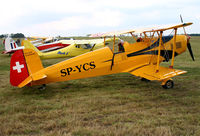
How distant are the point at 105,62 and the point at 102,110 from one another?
223 cm

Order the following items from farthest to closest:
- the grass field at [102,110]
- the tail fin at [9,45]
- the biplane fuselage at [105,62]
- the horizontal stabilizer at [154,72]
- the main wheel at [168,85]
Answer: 1. the tail fin at [9,45]
2. the main wheel at [168,85]
3. the biplane fuselage at [105,62]
4. the horizontal stabilizer at [154,72]
5. the grass field at [102,110]

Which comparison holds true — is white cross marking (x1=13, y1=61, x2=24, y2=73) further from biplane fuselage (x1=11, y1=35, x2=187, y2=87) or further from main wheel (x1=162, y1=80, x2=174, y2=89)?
main wheel (x1=162, y1=80, x2=174, y2=89)

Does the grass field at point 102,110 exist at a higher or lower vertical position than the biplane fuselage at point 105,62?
lower

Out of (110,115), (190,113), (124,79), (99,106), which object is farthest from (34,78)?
(190,113)

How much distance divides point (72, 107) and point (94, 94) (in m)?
1.19

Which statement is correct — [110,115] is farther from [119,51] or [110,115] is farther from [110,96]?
[119,51]

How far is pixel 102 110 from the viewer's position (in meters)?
4.17

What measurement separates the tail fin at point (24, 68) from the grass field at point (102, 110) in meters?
0.50

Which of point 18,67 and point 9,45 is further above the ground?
point 9,45

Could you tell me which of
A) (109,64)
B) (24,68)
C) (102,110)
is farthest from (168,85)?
(24,68)

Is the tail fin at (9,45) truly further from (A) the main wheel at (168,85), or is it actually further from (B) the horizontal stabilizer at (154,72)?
(A) the main wheel at (168,85)

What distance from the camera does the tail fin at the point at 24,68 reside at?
5.09m

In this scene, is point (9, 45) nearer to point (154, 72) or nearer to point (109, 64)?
point (109, 64)

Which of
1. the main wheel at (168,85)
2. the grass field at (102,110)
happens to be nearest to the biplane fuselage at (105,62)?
the main wheel at (168,85)
